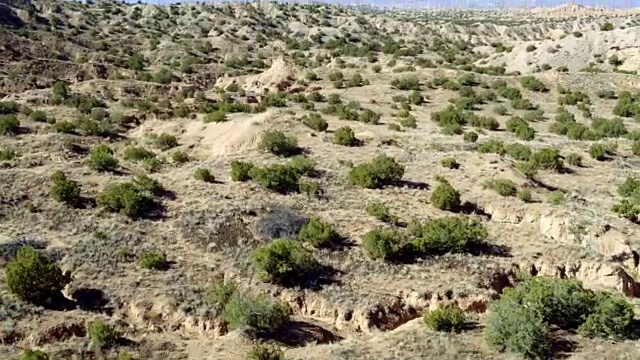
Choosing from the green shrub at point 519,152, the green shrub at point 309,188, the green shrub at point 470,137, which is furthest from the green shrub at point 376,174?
the green shrub at point 470,137

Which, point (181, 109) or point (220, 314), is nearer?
point (220, 314)

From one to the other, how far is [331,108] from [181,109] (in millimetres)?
11113

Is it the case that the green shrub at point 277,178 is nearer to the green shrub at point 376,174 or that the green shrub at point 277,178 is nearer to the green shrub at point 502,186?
the green shrub at point 376,174

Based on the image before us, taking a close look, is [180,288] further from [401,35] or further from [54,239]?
[401,35]

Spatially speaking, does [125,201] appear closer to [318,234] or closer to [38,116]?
[318,234]

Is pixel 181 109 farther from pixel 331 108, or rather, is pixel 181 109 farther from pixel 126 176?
pixel 126 176

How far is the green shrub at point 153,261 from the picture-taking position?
22453 millimetres

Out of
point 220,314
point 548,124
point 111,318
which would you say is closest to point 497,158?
point 548,124

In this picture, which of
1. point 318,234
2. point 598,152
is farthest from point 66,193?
point 598,152

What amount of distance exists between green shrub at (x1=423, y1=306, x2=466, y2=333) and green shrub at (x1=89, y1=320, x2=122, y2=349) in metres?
9.42

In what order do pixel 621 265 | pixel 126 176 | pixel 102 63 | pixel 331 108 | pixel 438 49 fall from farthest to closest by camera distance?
pixel 438 49 → pixel 102 63 → pixel 331 108 → pixel 126 176 → pixel 621 265

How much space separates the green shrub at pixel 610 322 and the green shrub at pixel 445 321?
3.48 meters

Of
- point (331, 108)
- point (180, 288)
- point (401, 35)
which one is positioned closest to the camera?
point (180, 288)

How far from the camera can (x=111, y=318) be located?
1994 cm
